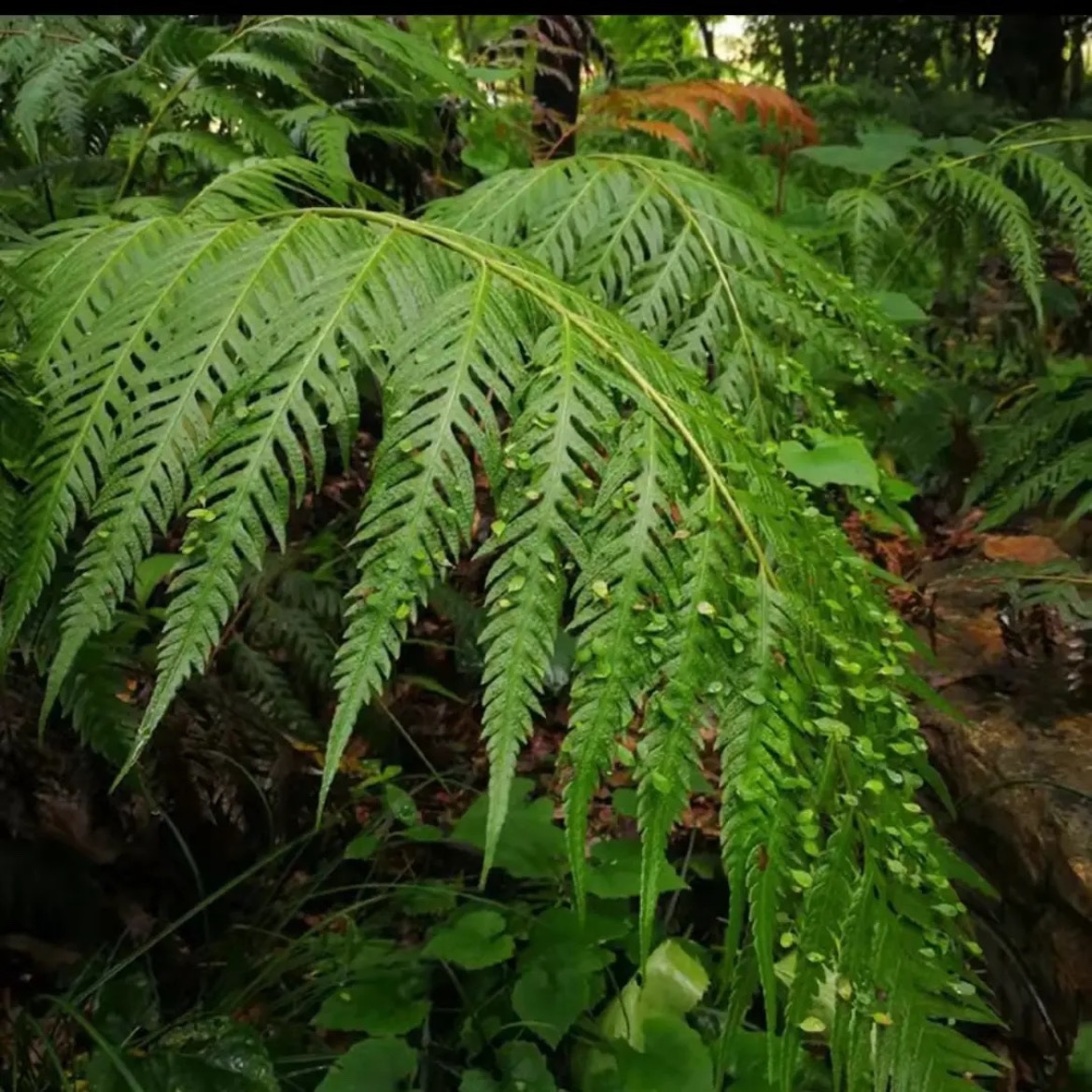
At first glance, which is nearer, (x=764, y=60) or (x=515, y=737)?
(x=515, y=737)

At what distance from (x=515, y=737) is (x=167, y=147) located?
1.20 metres

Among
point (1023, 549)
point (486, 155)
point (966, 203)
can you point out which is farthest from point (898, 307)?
point (486, 155)

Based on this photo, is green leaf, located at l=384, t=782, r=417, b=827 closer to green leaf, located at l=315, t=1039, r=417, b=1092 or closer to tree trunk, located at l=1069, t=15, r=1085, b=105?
green leaf, located at l=315, t=1039, r=417, b=1092

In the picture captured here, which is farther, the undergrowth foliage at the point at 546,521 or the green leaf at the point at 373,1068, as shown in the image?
the green leaf at the point at 373,1068

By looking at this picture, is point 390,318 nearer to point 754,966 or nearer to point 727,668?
point 727,668

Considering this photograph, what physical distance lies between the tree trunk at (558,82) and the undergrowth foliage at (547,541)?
172 centimetres

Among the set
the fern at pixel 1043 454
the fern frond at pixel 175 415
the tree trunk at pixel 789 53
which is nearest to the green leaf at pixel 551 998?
the fern frond at pixel 175 415

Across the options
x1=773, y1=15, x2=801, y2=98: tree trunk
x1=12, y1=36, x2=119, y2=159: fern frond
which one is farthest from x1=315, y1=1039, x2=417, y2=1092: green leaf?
x1=773, y1=15, x2=801, y2=98: tree trunk

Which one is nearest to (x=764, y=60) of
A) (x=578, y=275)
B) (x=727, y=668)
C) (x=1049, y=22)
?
(x=1049, y=22)

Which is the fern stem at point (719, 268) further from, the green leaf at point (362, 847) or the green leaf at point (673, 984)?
the green leaf at point (362, 847)

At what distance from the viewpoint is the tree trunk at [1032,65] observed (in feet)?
17.7

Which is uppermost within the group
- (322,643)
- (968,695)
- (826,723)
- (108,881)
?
(826,723)

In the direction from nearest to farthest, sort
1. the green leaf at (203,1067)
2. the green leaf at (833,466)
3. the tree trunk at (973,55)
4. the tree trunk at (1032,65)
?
the green leaf at (203,1067) < the green leaf at (833,466) < the tree trunk at (1032,65) < the tree trunk at (973,55)

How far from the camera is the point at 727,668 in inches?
26.1
